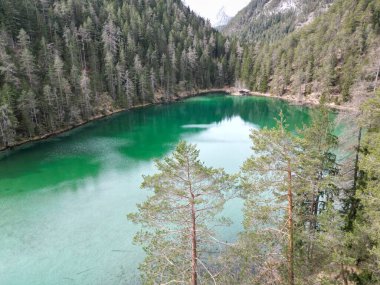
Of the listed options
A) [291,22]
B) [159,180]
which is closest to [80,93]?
[159,180]

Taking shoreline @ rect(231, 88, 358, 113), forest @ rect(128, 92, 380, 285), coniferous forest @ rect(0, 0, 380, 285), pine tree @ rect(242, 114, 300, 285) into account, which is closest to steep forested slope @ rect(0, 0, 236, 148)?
coniferous forest @ rect(0, 0, 380, 285)

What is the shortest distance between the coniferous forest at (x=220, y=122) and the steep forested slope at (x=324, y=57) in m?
0.43

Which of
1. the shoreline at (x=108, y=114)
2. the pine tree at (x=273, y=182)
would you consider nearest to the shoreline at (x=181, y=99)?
the shoreline at (x=108, y=114)

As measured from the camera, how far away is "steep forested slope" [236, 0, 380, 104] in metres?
66.8

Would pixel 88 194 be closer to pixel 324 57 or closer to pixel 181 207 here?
pixel 181 207

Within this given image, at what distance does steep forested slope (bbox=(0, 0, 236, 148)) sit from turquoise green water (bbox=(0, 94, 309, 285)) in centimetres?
525

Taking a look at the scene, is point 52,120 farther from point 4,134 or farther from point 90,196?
point 90,196

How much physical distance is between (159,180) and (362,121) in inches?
385

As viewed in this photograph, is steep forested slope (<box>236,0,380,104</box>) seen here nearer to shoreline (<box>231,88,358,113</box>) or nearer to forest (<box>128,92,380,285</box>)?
shoreline (<box>231,88,358,113</box>)

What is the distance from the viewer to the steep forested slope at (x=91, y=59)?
149 ft

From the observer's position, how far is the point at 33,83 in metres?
49.3

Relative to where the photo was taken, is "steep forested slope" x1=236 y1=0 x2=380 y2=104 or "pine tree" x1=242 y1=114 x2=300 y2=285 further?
"steep forested slope" x1=236 y1=0 x2=380 y2=104

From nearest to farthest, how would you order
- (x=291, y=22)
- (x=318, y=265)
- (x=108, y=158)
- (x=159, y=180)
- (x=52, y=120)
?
(x=159, y=180) → (x=318, y=265) → (x=108, y=158) → (x=52, y=120) → (x=291, y=22)

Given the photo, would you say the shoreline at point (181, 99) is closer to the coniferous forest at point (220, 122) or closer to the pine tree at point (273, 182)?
the coniferous forest at point (220, 122)
